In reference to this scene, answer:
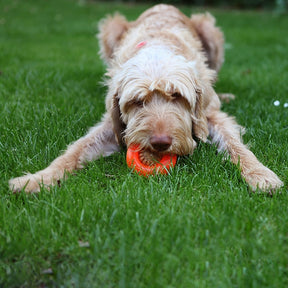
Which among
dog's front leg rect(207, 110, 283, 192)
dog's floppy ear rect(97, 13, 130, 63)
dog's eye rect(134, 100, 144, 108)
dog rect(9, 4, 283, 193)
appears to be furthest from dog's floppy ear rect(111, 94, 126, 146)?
dog's floppy ear rect(97, 13, 130, 63)

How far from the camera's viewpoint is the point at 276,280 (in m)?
1.99

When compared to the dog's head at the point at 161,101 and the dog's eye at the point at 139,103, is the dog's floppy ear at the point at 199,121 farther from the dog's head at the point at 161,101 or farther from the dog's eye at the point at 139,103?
the dog's eye at the point at 139,103

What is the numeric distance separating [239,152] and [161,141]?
33.2 inches

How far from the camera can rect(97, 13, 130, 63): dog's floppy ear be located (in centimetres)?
591

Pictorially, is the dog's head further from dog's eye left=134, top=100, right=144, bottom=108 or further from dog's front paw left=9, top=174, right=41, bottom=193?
dog's front paw left=9, top=174, right=41, bottom=193

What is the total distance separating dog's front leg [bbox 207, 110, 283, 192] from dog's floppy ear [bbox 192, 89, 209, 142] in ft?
0.75

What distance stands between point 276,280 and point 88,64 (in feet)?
20.4

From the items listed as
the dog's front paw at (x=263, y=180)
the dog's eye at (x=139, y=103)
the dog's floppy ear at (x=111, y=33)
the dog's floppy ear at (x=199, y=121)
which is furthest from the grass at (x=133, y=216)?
the dog's floppy ear at (x=111, y=33)

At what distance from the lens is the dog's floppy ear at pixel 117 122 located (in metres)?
3.69

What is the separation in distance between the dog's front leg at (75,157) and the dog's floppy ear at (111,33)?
2.26 metres

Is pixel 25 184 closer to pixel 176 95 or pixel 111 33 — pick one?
pixel 176 95

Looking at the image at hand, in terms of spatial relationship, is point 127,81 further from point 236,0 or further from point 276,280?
point 236,0

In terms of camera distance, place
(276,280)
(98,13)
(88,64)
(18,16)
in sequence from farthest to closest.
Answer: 1. (98,13)
2. (18,16)
3. (88,64)
4. (276,280)

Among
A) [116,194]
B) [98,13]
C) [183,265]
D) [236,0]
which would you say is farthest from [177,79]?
[236,0]
